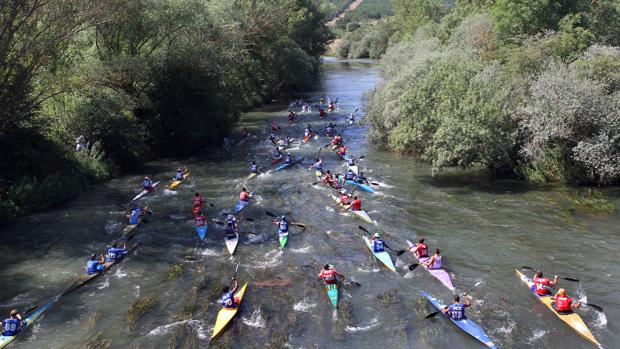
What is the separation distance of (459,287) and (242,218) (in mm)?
12035

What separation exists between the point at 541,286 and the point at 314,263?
885 cm

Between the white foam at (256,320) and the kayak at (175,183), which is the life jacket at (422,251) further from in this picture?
the kayak at (175,183)

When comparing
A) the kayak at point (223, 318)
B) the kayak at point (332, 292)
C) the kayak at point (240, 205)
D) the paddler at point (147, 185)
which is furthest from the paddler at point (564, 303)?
the paddler at point (147, 185)

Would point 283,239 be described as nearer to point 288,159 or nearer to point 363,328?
point 363,328

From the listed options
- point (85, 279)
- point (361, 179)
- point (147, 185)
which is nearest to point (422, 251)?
point (361, 179)

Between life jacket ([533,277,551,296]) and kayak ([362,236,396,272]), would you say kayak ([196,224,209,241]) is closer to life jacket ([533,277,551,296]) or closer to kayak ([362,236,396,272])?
kayak ([362,236,396,272])

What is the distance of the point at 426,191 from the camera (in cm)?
3030

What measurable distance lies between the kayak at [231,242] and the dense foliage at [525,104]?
41.6 ft

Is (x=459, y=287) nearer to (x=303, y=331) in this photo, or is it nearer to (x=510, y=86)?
(x=303, y=331)

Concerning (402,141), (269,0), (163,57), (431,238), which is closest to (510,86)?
(402,141)

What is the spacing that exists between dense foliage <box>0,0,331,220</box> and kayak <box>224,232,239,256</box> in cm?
1124

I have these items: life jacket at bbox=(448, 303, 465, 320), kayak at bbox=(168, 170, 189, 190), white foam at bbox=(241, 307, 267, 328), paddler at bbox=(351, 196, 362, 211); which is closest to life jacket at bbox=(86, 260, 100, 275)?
white foam at bbox=(241, 307, 267, 328)

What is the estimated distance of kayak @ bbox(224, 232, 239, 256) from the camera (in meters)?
22.7

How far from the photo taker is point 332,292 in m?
18.8
